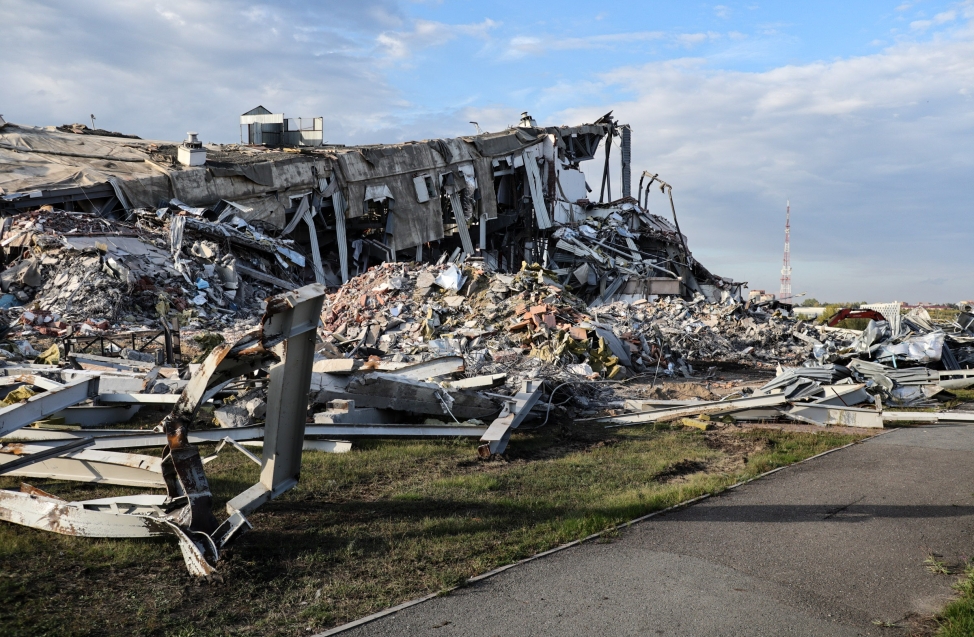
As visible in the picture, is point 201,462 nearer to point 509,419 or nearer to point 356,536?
point 356,536

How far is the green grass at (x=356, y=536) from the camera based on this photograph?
12.3 feet

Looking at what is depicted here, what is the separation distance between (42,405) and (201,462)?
1.36m

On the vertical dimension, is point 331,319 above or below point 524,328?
above

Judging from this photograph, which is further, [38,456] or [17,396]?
[17,396]

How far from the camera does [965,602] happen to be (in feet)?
12.7

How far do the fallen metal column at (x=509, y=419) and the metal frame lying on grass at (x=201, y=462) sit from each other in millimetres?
2725

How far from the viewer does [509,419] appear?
7996 millimetres

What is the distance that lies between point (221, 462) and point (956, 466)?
21.4ft

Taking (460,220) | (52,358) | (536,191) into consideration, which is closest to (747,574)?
(52,358)

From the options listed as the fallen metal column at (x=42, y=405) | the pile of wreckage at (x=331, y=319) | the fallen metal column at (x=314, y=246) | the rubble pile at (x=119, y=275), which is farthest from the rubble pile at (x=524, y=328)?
the fallen metal column at (x=42, y=405)

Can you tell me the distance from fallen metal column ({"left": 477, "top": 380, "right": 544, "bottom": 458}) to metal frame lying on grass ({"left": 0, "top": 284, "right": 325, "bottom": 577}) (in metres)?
2.73

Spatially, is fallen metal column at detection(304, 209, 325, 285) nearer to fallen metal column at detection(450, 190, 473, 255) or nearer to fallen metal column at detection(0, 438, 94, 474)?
fallen metal column at detection(450, 190, 473, 255)

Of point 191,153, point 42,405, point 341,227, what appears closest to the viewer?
point 42,405

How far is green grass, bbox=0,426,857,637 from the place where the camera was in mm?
3756
